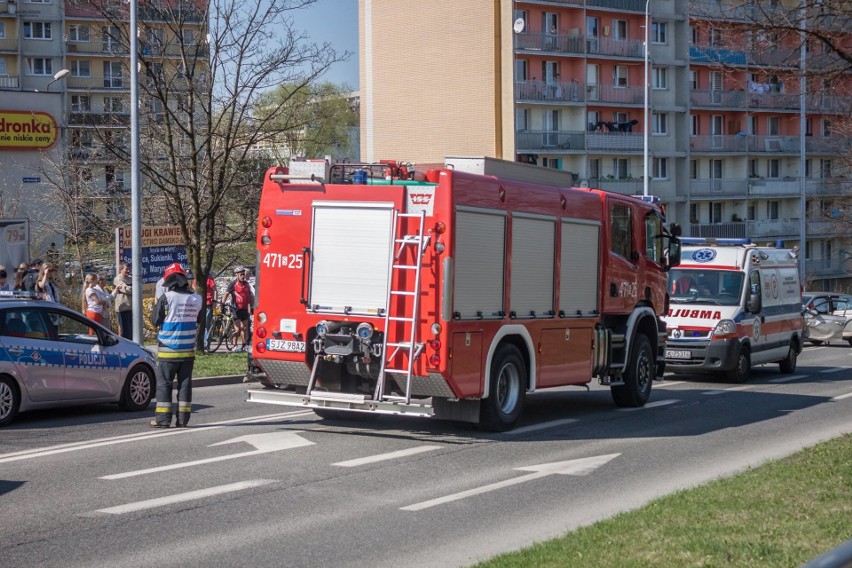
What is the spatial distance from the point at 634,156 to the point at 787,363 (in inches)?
1867

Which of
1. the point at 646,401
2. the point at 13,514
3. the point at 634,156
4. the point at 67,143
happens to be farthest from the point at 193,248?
the point at 634,156

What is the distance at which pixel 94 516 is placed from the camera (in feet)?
29.5

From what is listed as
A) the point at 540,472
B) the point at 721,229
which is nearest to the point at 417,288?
the point at 540,472

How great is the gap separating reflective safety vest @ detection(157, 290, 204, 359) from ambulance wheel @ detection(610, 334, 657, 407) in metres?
6.39

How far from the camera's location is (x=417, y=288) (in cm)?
1262

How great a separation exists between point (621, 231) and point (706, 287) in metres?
6.98

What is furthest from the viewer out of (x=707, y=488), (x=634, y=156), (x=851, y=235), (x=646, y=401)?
(x=634, y=156)

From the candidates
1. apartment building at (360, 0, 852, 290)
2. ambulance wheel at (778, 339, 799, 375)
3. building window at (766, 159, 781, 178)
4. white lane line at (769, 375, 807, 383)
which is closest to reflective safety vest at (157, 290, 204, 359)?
white lane line at (769, 375, 807, 383)

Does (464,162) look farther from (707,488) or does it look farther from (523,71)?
(523,71)

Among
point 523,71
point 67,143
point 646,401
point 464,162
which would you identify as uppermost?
point 523,71

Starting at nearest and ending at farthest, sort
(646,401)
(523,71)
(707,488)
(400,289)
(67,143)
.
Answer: (707,488) → (400,289) → (646,401) → (67,143) → (523,71)

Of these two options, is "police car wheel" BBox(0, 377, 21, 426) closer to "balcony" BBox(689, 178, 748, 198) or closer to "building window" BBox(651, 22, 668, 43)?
"building window" BBox(651, 22, 668, 43)

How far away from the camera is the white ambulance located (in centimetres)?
2178

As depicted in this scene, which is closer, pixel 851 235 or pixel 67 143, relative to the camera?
pixel 67 143
